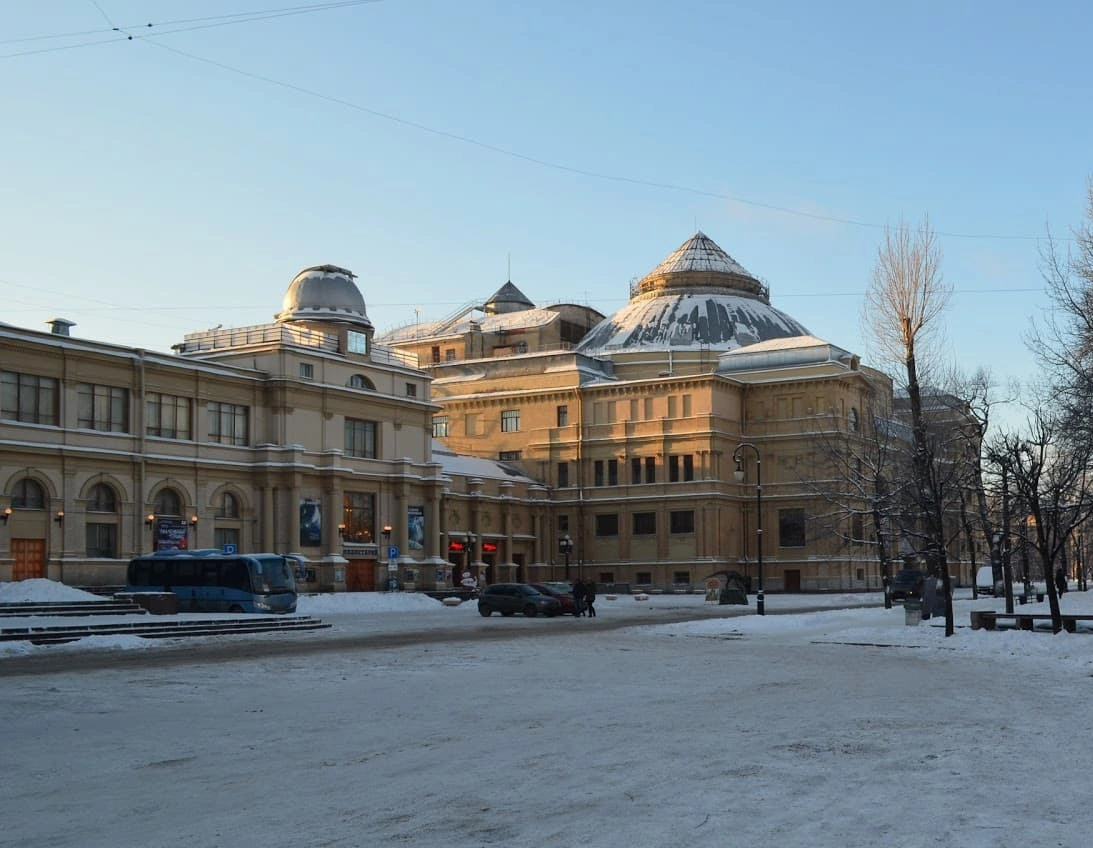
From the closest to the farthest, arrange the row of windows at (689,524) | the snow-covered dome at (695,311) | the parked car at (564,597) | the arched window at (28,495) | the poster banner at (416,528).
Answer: the parked car at (564,597)
the arched window at (28,495)
the poster banner at (416,528)
the row of windows at (689,524)
the snow-covered dome at (695,311)

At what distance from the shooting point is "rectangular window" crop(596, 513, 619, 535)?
91.9 meters

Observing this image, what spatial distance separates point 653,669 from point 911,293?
2516cm

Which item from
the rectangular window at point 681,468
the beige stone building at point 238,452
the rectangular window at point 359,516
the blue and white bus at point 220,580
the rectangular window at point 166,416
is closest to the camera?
the blue and white bus at point 220,580

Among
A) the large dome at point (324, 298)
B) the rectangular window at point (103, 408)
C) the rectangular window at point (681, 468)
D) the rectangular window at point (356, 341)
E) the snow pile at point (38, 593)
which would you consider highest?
the large dome at point (324, 298)

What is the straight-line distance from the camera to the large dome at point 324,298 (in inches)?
2842

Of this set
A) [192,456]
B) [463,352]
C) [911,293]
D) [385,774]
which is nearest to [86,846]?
[385,774]

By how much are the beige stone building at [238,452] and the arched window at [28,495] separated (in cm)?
6

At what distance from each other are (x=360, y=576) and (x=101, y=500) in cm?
1589

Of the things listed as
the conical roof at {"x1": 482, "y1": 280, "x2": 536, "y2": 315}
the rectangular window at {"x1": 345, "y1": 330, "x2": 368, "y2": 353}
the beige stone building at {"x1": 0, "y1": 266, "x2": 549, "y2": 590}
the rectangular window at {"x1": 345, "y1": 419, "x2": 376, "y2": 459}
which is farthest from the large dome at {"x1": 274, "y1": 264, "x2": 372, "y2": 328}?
the conical roof at {"x1": 482, "y1": 280, "x2": 536, "y2": 315}

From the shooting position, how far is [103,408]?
2179 inches

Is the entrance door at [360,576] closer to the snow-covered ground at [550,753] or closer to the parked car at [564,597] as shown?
the parked car at [564,597]

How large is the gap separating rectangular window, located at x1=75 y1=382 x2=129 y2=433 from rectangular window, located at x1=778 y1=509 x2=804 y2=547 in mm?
49080

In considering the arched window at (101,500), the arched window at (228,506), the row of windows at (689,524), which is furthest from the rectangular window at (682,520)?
the arched window at (101,500)

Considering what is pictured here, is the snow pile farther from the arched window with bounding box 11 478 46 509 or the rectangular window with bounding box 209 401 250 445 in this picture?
the rectangular window with bounding box 209 401 250 445
